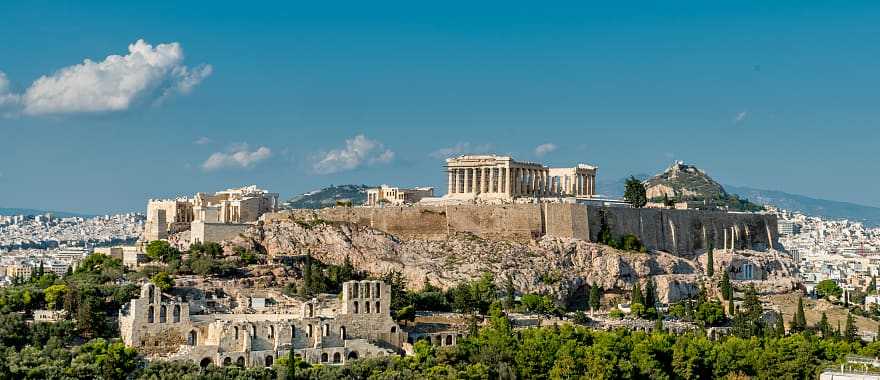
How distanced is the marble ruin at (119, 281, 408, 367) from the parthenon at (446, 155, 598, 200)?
2861 centimetres

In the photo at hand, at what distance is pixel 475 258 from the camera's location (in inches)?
2744

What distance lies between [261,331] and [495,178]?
34337 mm

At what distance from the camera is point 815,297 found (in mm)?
80438

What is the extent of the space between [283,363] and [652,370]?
1434 cm

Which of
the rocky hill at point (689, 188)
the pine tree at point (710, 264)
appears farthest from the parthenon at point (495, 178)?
the rocky hill at point (689, 188)

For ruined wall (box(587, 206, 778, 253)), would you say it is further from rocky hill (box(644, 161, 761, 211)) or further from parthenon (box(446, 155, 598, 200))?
rocky hill (box(644, 161, 761, 211))

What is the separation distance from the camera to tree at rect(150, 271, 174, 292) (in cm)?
5416

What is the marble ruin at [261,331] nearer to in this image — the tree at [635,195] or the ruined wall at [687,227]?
the ruined wall at [687,227]

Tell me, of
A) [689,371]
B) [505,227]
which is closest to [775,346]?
[689,371]

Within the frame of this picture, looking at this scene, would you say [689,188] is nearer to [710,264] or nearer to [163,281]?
[710,264]

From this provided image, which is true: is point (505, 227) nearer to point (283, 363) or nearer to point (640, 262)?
point (640, 262)

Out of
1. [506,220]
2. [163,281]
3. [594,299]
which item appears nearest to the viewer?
[163,281]

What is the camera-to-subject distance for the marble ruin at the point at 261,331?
4662 centimetres

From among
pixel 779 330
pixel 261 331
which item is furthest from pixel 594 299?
pixel 261 331
